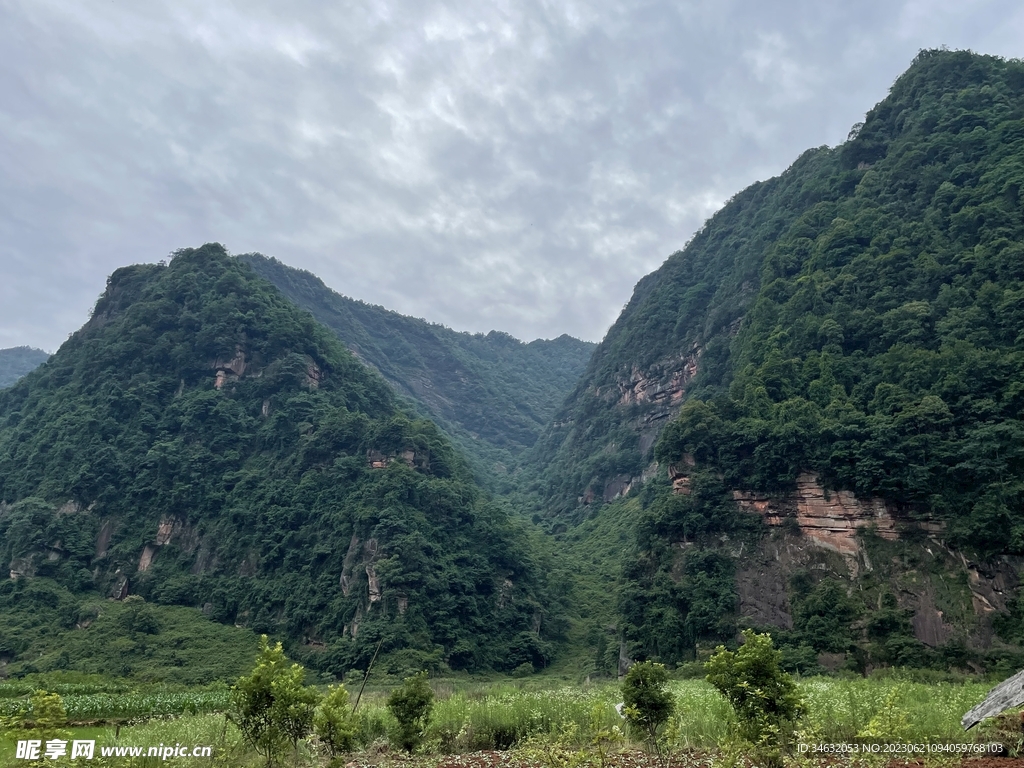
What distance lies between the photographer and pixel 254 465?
5562 cm

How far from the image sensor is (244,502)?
Result: 51.2m

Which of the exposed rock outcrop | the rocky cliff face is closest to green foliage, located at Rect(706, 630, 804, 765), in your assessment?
the rocky cliff face

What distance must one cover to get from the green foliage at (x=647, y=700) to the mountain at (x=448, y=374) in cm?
8863

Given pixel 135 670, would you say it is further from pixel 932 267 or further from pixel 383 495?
pixel 932 267

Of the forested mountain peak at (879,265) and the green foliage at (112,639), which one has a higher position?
the forested mountain peak at (879,265)

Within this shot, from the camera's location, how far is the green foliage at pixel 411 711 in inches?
424

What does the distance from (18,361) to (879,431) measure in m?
198

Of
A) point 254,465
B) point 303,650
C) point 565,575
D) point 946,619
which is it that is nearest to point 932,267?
point 946,619

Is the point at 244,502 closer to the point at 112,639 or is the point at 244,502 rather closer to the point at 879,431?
the point at 112,639

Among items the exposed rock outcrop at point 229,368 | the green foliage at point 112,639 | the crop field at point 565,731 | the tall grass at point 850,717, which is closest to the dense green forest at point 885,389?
the tall grass at point 850,717

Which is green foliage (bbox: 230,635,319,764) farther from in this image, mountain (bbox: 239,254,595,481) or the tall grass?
mountain (bbox: 239,254,595,481)

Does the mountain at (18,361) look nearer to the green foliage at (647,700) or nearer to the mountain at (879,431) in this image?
the mountain at (879,431)

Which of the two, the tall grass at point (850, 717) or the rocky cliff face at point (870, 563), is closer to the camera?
the tall grass at point (850, 717)

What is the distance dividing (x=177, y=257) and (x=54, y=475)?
30.3m
